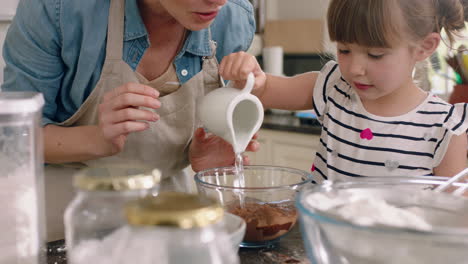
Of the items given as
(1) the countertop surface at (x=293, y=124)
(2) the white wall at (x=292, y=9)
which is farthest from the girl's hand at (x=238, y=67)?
(2) the white wall at (x=292, y=9)

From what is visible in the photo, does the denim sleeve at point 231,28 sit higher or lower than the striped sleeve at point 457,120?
higher

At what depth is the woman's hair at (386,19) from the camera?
1.11m

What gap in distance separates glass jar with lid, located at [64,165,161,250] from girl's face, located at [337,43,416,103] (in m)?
0.78

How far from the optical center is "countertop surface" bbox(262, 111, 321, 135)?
101 inches

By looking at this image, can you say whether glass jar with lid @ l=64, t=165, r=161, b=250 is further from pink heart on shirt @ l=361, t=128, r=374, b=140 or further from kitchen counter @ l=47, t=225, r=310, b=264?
pink heart on shirt @ l=361, t=128, r=374, b=140

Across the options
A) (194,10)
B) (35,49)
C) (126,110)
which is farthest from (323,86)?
(35,49)

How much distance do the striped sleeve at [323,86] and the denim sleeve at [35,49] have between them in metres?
0.70

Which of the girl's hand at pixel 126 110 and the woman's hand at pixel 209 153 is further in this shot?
the woman's hand at pixel 209 153

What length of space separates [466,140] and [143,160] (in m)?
0.84

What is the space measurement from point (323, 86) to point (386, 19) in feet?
1.04

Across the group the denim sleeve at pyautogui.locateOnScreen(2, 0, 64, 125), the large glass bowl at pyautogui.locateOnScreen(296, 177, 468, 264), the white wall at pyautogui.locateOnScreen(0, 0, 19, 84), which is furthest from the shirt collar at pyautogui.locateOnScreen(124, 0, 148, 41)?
the white wall at pyautogui.locateOnScreen(0, 0, 19, 84)

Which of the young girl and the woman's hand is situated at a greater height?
the young girl

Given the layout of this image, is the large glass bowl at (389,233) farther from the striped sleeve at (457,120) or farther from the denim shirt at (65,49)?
the denim shirt at (65,49)

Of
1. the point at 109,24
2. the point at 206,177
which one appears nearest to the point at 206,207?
the point at 206,177
